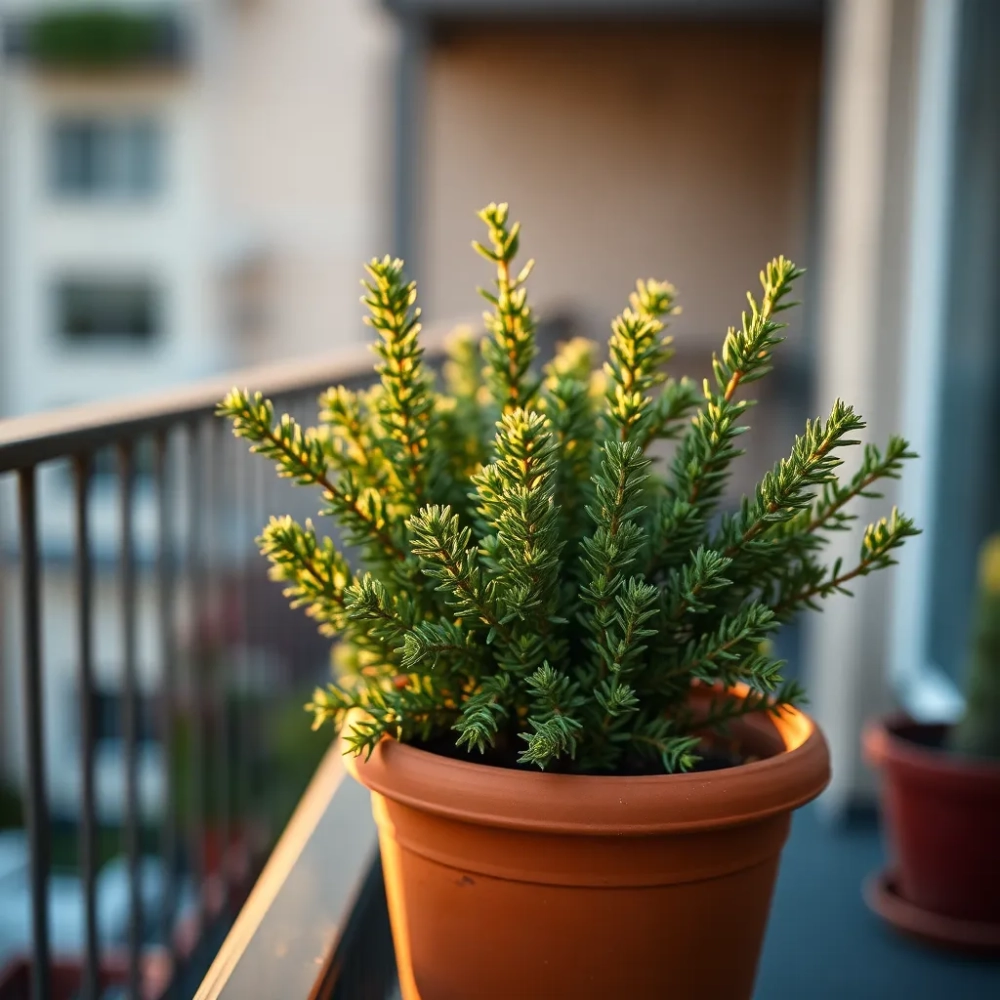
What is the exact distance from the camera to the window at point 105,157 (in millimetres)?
23438

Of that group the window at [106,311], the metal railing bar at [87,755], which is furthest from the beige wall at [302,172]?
the metal railing bar at [87,755]

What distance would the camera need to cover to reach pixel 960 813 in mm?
2184

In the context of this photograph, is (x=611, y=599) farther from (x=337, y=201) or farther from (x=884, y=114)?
(x=337, y=201)

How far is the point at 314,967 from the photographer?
110 centimetres

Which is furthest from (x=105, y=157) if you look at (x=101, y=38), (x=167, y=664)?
(x=167, y=664)

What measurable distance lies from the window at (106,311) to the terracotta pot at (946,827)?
23042 millimetres

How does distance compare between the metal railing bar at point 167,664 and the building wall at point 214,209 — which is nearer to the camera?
the metal railing bar at point 167,664

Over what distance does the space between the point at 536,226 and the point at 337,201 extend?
17.2 metres

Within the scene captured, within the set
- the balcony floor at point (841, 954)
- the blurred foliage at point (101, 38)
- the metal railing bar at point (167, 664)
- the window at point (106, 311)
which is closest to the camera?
the metal railing bar at point (167, 664)

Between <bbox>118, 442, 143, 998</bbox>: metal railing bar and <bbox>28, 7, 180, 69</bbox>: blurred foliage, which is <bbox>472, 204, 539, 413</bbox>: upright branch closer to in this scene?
<bbox>118, 442, 143, 998</bbox>: metal railing bar

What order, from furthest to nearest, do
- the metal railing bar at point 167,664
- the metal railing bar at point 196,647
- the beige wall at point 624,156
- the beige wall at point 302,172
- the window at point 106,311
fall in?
the window at point 106,311, the beige wall at point 302,172, the beige wall at point 624,156, the metal railing bar at point 196,647, the metal railing bar at point 167,664

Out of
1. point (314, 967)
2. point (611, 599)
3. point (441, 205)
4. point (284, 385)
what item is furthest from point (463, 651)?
point (441, 205)

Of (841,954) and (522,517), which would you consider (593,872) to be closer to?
(522,517)

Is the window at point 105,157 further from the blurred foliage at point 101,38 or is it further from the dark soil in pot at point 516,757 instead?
the dark soil in pot at point 516,757
